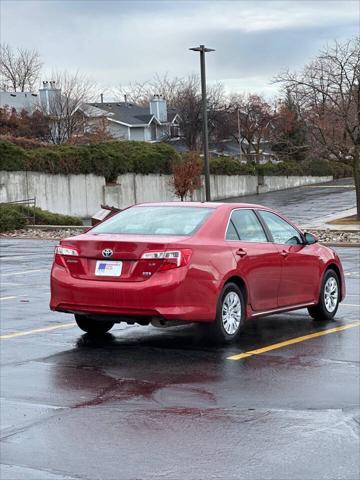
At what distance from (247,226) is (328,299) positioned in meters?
1.90

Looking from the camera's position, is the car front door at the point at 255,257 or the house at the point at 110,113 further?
the house at the point at 110,113

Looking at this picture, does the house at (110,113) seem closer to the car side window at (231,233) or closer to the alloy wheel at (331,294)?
the alloy wheel at (331,294)

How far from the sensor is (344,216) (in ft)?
139

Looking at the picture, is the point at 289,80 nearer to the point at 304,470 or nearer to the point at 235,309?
the point at 235,309

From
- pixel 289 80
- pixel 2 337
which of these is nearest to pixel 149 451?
pixel 2 337

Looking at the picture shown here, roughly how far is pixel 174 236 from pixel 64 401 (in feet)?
8.62

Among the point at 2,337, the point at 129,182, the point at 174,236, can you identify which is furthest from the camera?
the point at 129,182

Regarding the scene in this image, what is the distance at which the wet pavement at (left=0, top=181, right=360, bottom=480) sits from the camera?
526 centimetres

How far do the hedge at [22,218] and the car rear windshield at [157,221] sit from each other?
2501cm

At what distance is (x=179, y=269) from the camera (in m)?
8.58

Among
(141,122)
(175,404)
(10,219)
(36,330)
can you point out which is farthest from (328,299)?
(141,122)

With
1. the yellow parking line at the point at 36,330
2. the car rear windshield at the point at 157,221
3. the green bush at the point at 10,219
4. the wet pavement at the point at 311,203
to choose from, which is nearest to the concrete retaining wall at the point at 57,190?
the green bush at the point at 10,219

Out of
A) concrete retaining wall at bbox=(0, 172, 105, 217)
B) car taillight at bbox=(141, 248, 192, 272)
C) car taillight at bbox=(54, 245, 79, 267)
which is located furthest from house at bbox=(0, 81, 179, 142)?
car taillight at bbox=(141, 248, 192, 272)

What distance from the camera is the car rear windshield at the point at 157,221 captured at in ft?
29.9
